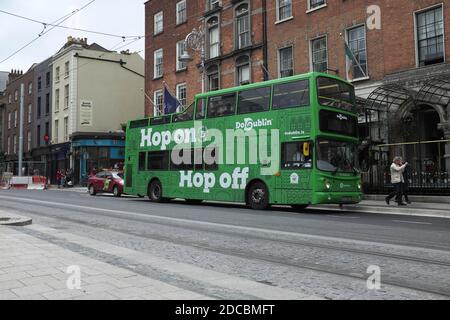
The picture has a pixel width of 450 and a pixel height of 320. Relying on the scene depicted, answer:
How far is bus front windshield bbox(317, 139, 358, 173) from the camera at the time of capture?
565 inches

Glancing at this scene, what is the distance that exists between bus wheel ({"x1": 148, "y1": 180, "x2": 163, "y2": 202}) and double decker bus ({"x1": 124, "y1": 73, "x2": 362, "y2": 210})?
517 mm

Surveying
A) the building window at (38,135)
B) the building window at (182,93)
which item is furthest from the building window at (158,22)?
the building window at (38,135)

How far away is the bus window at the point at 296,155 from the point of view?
14.4 m

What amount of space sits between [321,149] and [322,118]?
995mm

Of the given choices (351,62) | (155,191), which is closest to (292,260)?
(155,191)

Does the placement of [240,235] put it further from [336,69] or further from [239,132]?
[336,69]

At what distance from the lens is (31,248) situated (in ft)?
22.4

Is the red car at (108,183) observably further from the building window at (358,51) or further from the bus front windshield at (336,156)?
the bus front windshield at (336,156)

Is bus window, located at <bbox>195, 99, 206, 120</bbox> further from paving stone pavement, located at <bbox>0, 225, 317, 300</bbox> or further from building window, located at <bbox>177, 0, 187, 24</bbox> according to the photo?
building window, located at <bbox>177, 0, 187, 24</bbox>

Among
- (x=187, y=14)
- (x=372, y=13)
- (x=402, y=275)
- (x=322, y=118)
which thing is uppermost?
(x=187, y=14)

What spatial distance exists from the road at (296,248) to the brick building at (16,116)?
44650 mm

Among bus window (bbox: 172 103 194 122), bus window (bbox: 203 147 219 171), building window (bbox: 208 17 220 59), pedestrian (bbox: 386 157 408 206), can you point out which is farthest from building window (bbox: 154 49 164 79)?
pedestrian (bbox: 386 157 408 206)

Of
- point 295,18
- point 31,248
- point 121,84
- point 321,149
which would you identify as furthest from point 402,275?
point 121,84
